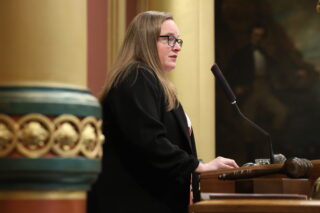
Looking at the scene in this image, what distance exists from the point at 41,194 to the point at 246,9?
8606 mm

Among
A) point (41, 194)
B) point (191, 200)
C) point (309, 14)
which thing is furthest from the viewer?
point (309, 14)

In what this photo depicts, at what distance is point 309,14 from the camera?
1008 cm

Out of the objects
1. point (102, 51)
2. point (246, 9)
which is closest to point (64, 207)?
point (102, 51)

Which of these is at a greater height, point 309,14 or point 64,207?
point 309,14

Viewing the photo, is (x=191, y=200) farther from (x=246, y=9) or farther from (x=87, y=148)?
(x=246, y=9)

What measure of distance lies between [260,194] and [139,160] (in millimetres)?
972

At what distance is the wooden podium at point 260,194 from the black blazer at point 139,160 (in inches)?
6.7

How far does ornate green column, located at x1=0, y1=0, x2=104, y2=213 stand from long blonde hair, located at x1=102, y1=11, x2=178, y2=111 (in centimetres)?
123

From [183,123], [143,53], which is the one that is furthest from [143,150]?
[143,53]

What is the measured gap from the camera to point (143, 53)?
3400 mm

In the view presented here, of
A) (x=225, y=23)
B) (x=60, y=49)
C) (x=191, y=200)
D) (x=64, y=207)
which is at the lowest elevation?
(x=191, y=200)

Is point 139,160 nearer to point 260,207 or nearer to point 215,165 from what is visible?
point 215,165

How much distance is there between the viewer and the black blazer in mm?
3018

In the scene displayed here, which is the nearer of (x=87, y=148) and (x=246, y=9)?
(x=87, y=148)
